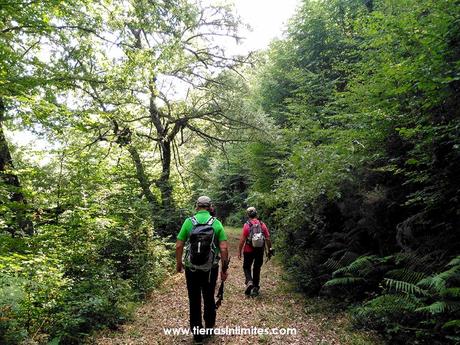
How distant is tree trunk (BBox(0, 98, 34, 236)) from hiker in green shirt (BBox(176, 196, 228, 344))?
11.9 ft

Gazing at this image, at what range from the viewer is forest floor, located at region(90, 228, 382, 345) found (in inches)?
203

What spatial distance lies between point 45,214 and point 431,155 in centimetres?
757

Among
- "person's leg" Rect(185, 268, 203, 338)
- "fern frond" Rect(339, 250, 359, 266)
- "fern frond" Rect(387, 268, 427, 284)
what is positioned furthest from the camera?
"fern frond" Rect(339, 250, 359, 266)

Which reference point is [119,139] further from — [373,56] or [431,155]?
[431,155]

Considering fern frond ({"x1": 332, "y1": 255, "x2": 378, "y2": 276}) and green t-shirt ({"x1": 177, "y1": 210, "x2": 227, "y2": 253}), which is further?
fern frond ({"x1": 332, "y1": 255, "x2": 378, "y2": 276})

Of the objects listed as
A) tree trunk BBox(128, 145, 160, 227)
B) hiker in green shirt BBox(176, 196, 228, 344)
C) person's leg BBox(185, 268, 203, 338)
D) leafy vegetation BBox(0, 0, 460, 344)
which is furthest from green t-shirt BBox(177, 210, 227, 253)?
tree trunk BBox(128, 145, 160, 227)

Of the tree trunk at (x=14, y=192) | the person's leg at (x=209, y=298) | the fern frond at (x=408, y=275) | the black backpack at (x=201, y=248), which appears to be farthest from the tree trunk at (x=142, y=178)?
the fern frond at (x=408, y=275)

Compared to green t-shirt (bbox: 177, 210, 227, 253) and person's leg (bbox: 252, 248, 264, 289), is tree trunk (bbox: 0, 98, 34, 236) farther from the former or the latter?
person's leg (bbox: 252, 248, 264, 289)

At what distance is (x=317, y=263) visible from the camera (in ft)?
25.2

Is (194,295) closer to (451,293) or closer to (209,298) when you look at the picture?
(209,298)

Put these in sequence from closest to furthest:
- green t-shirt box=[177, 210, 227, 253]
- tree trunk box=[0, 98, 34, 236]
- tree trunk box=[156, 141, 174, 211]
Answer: green t-shirt box=[177, 210, 227, 253] < tree trunk box=[0, 98, 34, 236] < tree trunk box=[156, 141, 174, 211]

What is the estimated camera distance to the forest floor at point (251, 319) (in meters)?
5.15

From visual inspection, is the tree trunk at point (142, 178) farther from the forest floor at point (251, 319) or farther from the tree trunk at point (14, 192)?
the tree trunk at point (14, 192)

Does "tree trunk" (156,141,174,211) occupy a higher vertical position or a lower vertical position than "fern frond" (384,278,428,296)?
higher
